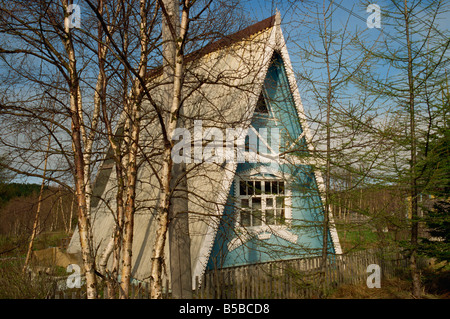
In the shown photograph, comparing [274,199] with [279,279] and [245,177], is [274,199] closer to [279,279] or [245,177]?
[245,177]

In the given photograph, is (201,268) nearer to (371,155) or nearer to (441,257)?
(371,155)


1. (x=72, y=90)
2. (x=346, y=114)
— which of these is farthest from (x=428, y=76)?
(x=72, y=90)

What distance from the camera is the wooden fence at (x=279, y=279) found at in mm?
6416

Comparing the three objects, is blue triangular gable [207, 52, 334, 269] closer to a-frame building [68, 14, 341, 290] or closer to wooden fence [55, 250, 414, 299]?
a-frame building [68, 14, 341, 290]

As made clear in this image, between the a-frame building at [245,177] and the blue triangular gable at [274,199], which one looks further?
the blue triangular gable at [274,199]

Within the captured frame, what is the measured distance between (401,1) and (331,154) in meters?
3.72

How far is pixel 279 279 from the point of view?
7637 millimetres

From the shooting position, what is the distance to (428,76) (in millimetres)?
6797

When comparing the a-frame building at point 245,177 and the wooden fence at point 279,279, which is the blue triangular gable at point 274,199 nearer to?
the a-frame building at point 245,177

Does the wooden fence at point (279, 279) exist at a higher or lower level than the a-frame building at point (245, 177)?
lower

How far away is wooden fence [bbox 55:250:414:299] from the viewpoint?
6.42 m

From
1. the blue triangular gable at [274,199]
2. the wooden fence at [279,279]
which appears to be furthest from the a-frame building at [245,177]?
the wooden fence at [279,279]

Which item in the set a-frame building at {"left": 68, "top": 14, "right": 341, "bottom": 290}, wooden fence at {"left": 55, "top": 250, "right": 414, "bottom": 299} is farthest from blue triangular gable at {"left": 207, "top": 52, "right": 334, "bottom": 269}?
wooden fence at {"left": 55, "top": 250, "right": 414, "bottom": 299}

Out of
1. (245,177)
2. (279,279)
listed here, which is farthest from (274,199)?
(279,279)
